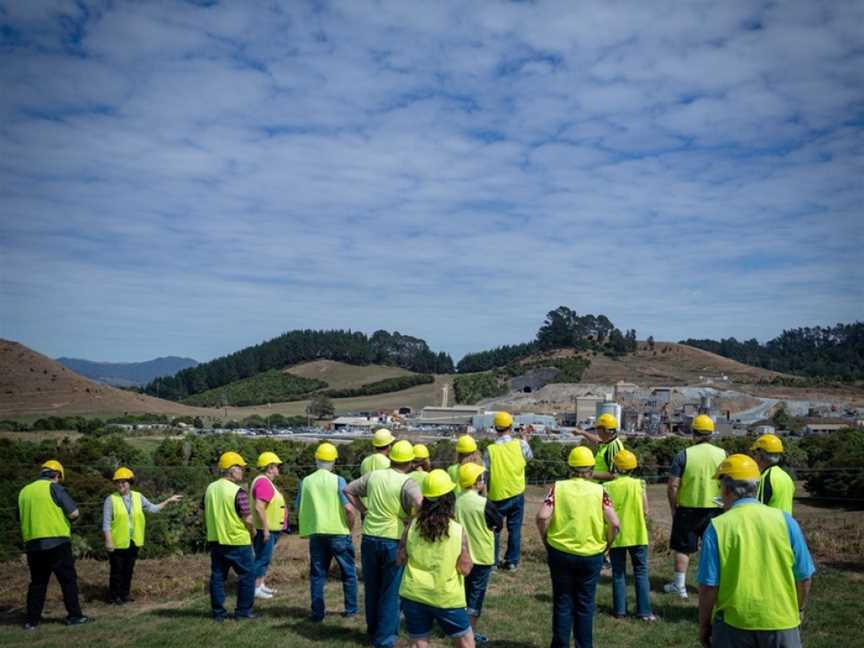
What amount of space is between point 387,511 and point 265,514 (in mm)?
2253

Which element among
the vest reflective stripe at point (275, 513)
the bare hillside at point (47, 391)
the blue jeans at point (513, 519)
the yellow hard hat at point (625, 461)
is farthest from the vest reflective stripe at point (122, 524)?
the bare hillside at point (47, 391)

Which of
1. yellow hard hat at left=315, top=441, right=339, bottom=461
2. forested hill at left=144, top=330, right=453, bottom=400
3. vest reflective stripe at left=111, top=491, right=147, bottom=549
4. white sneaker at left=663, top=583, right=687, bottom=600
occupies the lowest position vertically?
white sneaker at left=663, top=583, right=687, bottom=600

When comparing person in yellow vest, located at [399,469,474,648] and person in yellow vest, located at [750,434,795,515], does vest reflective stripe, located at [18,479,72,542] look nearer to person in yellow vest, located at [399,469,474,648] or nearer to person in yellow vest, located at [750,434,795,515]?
person in yellow vest, located at [399,469,474,648]

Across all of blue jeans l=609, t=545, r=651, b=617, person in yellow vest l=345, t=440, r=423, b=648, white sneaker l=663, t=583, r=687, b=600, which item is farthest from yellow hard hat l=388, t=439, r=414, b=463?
white sneaker l=663, t=583, r=687, b=600

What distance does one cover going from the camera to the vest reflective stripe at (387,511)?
6.36 m

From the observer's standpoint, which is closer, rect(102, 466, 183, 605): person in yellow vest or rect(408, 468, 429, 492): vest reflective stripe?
rect(408, 468, 429, 492): vest reflective stripe

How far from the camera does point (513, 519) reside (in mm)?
8828

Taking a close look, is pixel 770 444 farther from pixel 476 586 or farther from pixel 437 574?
pixel 437 574

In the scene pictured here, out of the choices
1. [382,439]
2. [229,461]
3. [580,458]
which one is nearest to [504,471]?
[382,439]

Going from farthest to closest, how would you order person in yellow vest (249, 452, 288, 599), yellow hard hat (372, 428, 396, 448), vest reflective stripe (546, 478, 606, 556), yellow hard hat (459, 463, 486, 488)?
person in yellow vest (249, 452, 288, 599) → yellow hard hat (372, 428, 396, 448) → yellow hard hat (459, 463, 486, 488) → vest reflective stripe (546, 478, 606, 556)

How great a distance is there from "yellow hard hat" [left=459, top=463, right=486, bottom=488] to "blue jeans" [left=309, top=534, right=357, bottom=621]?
70.5 inches

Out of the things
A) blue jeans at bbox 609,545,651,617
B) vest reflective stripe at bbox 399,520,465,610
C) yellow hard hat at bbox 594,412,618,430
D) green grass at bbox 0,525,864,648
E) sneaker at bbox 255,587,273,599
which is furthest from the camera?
sneaker at bbox 255,587,273,599

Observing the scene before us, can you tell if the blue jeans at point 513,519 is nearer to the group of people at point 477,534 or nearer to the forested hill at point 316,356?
the group of people at point 477,534

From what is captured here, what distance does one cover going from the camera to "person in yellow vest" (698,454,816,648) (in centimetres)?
390
